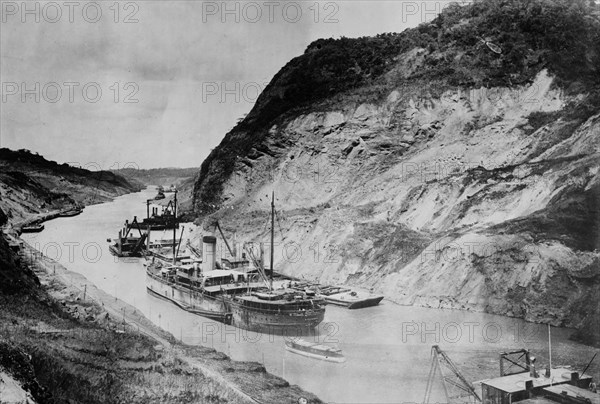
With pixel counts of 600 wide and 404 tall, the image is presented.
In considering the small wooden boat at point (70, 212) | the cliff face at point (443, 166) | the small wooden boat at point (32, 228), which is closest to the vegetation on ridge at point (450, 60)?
the cliff face at point (443, 166)

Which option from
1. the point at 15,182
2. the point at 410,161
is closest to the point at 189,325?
the point at 410,161

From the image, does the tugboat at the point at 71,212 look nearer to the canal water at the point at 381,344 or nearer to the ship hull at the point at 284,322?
the canal water at the point at 381,344

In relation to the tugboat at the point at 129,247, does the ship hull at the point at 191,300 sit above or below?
below

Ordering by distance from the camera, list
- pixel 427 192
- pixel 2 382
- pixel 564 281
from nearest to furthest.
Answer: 1. pixel 2 382
2. pixel 564 281
3. pixel 427 192

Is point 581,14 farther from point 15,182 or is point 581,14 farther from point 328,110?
point 15,182

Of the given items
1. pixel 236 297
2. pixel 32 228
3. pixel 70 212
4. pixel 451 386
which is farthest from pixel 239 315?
pixel 70 212

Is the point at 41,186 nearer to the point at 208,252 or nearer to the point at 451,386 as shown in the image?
the point at 208,252
